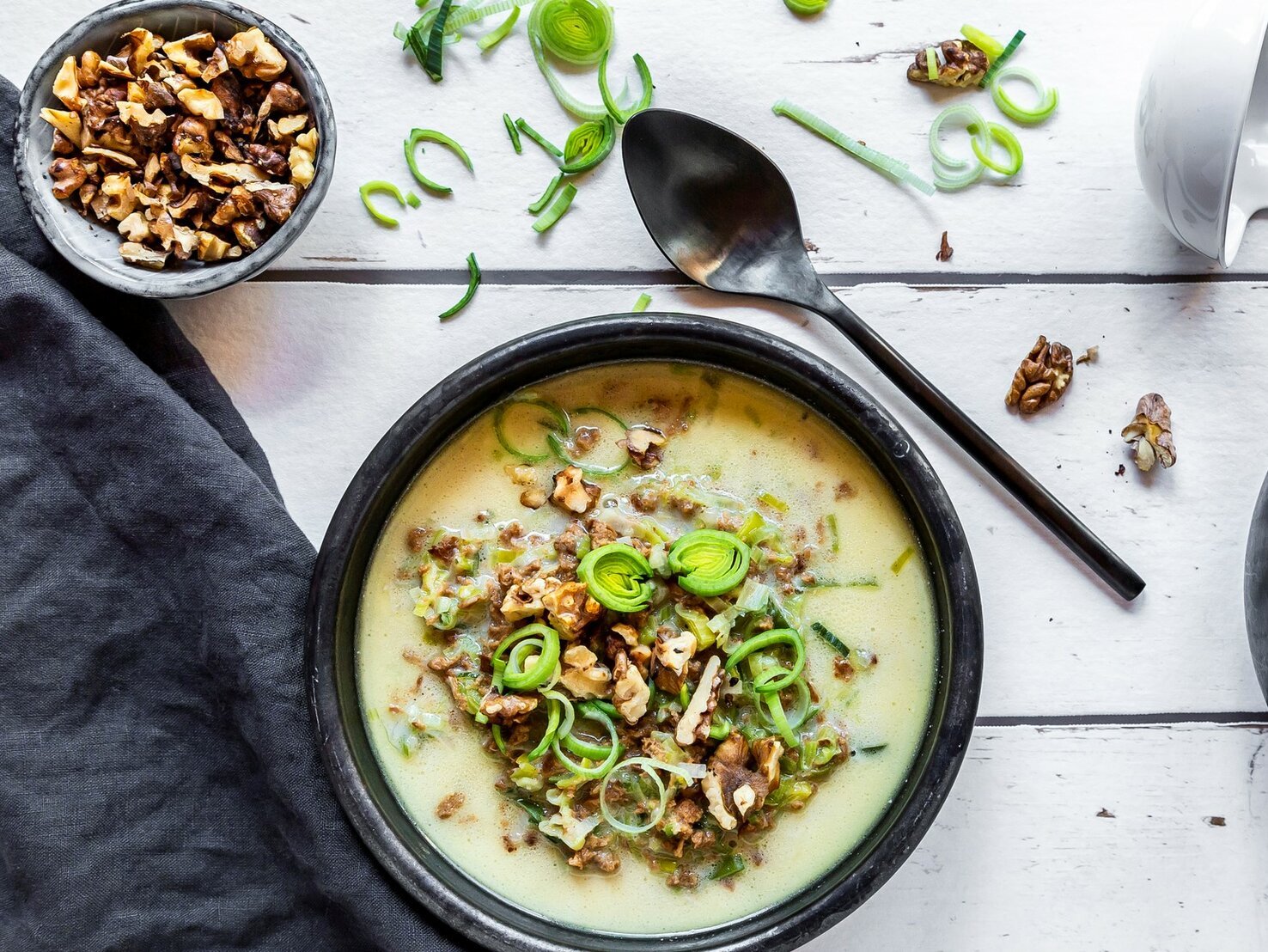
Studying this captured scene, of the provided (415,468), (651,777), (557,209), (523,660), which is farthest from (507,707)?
(557,209)

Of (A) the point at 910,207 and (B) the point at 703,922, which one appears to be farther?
(A) the point at 910,207

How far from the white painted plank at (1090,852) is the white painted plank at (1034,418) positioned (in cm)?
6

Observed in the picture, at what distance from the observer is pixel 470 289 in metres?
1.29

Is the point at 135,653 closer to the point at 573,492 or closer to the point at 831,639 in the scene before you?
the point at 573,492

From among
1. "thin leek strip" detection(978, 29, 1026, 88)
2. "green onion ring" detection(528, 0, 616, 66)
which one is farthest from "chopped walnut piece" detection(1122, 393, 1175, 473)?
"green onion ring" detection(528, 0, 616, 66)

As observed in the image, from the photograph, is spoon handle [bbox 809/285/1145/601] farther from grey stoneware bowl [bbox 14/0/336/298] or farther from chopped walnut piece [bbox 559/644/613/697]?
grey stoneware bowl [bbox 14/0/336/298]

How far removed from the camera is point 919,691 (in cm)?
121

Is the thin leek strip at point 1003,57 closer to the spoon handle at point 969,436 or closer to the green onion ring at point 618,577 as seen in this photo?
the spoon handle at point 969,436

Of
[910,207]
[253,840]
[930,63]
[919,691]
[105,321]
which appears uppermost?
[930,63]

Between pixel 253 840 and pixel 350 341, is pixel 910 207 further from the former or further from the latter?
pixel 253 840

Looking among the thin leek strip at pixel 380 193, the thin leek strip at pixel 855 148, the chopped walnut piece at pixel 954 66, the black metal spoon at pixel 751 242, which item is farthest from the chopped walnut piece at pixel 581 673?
the chopped walnut piece at pixel 954 66

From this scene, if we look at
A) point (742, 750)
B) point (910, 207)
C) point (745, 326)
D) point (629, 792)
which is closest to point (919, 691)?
point (742, 750)

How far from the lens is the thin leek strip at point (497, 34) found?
1304 mm

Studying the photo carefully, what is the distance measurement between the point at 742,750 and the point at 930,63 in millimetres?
874
